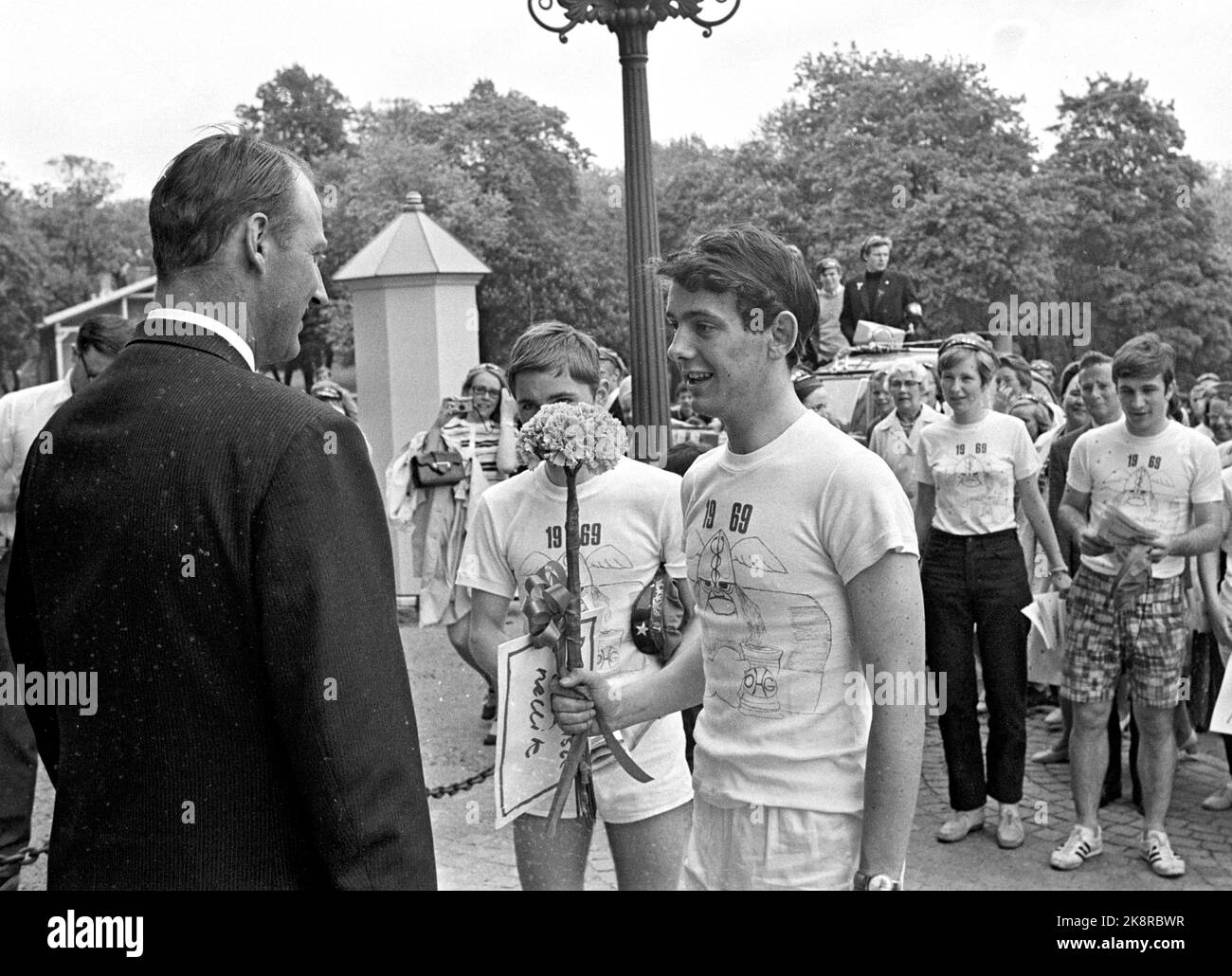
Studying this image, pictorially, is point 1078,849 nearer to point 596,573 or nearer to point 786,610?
point 596,573

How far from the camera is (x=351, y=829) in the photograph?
1725 mm

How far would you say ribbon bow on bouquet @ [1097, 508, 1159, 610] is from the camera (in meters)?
5.12

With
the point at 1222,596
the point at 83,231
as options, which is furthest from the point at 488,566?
the point at 83,231

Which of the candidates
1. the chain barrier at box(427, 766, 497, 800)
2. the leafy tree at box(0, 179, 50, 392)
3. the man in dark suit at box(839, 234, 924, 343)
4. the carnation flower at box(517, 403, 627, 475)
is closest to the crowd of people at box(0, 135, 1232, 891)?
the carnation flower at box(517, 403, 627, 475)

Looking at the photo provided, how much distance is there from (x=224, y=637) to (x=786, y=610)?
1.07 metres

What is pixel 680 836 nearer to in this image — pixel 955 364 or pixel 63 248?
pixel 955 364

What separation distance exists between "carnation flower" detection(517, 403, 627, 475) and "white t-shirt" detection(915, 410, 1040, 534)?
282 centimetres

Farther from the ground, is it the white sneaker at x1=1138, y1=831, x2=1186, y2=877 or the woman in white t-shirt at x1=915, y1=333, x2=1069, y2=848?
the woman in white t-shirt at x1=915, y1=333, x2=1069, y2=848

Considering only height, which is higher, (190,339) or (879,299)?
(879,299)

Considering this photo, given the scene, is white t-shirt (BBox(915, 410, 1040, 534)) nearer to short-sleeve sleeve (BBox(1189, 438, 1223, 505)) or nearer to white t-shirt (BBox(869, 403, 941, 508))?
short-sleeve sleeve (BBox(1189, 438, 1223, 505))

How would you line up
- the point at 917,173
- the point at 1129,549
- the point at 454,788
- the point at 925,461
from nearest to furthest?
the point at 1129,549, the point at 925,461, the point at 454,788, the point at 917,173

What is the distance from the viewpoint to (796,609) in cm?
240
